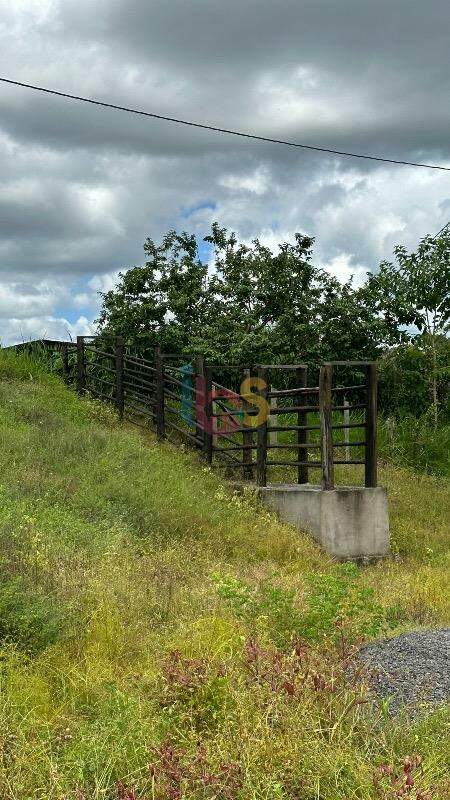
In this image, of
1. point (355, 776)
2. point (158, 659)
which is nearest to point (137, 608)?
point (158, 659)

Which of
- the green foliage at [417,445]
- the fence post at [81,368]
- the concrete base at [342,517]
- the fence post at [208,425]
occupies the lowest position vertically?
the concrete base at [342,517]

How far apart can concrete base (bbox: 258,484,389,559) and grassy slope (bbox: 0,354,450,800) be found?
1.41 m

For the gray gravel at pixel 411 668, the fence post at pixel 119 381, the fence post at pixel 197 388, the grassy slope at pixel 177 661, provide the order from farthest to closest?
the fence post at pixel 119 381 → the fence post at pixel 197 388 → the gray gravel at pixel 411 668 → the grassy slope at pixel 177 661

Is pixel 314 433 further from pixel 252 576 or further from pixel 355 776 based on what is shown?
pixel 355 776

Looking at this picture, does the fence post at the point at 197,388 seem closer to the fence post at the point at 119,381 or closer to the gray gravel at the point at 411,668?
the fence post at the point at 119,381

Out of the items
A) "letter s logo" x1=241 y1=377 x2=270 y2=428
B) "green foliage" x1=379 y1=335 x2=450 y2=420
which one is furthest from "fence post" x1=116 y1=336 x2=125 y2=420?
"green foliage" x1=379 y1=335 x2=450 y2=420

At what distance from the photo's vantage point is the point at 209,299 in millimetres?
23328

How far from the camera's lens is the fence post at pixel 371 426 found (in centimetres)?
1291

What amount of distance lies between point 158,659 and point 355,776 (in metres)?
1.93

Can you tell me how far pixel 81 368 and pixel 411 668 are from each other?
1495 centimetres

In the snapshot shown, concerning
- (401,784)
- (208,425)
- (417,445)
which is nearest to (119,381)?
(208,425)

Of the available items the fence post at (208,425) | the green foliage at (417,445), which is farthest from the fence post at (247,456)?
the green foliage at (417,445)

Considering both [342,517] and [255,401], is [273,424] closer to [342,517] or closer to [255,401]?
[255,401]

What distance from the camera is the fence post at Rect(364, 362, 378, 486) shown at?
12.9 meters
